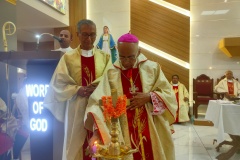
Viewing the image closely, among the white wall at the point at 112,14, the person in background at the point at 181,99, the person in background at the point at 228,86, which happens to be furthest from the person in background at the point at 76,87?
the white wall at the point at 112,14

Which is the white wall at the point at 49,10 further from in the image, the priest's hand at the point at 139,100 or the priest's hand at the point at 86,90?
the priest's hand at the point at 139,100

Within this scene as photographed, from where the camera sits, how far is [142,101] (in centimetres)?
147

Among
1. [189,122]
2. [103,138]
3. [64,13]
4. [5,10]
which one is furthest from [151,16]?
[103,138]

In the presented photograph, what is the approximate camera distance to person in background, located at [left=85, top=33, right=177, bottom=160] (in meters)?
1.50

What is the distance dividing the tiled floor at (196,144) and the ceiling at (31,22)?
16.1ft

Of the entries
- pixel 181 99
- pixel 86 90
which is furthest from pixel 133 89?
pixel 181 99

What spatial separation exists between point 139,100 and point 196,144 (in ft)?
13.2

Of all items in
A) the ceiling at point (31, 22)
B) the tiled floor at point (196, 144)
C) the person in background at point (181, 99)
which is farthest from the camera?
the person in background at point (181, 99)

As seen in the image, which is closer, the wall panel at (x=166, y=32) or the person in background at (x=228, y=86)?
the person in background at (x=228, y=86)

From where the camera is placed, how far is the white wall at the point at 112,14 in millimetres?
8938

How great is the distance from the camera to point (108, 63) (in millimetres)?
1896

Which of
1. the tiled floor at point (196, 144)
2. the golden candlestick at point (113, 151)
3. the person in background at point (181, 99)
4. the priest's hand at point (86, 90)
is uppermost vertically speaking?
the priest's hand at point (86, 90)

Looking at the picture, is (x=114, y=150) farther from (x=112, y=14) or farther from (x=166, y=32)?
(x=112, y=14)

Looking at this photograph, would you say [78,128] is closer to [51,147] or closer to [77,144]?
[77,144]
